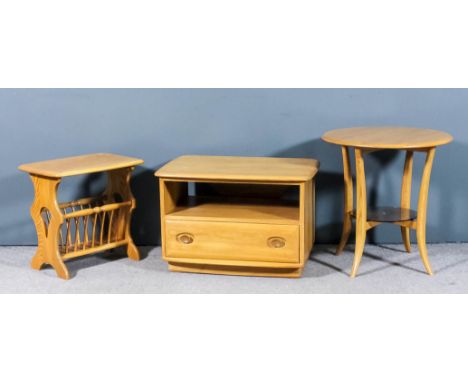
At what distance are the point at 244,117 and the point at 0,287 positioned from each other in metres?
1.77

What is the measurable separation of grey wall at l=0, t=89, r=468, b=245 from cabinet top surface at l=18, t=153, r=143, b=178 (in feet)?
0.92

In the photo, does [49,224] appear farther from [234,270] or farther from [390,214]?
[390,214]

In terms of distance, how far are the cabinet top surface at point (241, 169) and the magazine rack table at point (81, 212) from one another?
29 centimetres

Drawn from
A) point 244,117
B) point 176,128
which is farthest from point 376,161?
point 176,128

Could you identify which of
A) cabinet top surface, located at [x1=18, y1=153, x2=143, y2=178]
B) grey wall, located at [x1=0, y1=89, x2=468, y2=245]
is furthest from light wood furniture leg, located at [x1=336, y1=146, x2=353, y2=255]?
cabinet top surface, located at [x1=18, y1=153, x2=143, y2=178]

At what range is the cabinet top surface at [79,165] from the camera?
15.7 ft

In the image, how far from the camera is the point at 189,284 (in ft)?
15.7

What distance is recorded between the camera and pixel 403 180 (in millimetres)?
5242

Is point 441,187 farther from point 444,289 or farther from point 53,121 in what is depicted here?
point 53,121

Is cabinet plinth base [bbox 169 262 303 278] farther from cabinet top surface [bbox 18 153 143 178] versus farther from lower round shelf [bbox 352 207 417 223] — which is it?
cabinet top surface [bbox 18 153 143 178]

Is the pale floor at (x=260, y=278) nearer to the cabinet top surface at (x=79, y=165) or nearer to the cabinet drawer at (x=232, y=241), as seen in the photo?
the cabinet drawer at (x=232, y=241)

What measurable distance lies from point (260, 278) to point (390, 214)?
2.84 feet

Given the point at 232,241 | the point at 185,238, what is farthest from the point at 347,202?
the point at 185,238

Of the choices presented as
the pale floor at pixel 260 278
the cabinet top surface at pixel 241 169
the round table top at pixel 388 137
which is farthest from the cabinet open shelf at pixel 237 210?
the round table top at pixel 388 137
